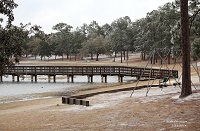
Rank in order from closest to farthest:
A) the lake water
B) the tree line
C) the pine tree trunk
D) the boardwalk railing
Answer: the tree line, the pine tree trunk, the lake water, the boardwalk railing

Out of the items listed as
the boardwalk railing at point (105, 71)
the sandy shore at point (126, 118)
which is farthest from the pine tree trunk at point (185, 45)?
the boardwalk railing at point (105, 71)

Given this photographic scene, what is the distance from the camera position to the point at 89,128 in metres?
14.3

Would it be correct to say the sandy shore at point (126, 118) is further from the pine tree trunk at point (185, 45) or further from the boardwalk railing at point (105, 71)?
the boardwalk railing at point (105, 71)

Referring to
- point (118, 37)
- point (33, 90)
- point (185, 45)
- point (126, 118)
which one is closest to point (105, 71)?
point (33, 90)

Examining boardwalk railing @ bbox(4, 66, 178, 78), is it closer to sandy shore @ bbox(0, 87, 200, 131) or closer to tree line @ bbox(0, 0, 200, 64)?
tree line @ bbox(0, 0, 200, 64)

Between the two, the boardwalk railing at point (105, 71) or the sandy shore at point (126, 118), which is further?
the boardwalk railing at point (105, 71)

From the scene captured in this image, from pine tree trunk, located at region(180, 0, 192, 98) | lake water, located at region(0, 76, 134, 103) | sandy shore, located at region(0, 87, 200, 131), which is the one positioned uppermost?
pine tree trunk, located at region(180, 0, 192, 98)

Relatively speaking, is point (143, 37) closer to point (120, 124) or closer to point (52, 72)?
point (52, 72)

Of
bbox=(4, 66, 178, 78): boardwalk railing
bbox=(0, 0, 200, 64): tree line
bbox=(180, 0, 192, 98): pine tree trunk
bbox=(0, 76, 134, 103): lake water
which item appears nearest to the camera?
bbox=(0, 0, 200, 64): tree line

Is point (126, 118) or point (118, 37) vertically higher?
point (118, 37)

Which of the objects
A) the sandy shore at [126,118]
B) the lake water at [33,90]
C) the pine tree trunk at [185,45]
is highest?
the pine tree trunk at [185,45]

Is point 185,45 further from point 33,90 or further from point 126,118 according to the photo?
point 33,90

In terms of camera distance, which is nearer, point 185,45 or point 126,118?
point 126,118

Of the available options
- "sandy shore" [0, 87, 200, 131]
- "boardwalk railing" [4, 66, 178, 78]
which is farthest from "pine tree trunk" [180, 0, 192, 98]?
"boardwalk railing" [4, 66, 178, 78]
